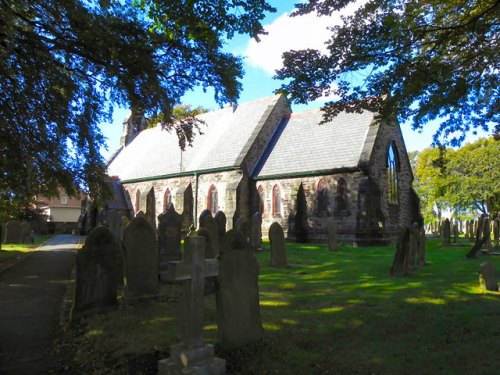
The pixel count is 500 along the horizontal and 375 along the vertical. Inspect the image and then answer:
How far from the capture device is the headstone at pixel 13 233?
2253 centimetres

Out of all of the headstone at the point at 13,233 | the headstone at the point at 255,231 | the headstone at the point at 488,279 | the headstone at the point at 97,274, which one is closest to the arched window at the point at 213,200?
the headstone at the point at 255,231

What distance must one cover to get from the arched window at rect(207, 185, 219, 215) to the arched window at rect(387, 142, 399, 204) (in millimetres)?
10861

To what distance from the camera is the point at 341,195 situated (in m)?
21.9

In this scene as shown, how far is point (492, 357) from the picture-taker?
172 inches

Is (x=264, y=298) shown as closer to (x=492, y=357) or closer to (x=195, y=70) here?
(x=492, y=357)

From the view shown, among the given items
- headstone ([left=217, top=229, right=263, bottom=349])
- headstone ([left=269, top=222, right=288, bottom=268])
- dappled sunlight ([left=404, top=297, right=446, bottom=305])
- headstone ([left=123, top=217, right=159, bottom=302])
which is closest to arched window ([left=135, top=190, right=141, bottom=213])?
headstone ([left=269, top=222, right=288, bottom=268])

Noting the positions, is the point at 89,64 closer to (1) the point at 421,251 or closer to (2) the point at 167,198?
(1) the point at 421,251

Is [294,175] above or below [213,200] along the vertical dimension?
above

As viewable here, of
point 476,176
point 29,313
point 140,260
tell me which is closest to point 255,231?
point 140,260

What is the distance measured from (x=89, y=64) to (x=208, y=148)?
20522mm

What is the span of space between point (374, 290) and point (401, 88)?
A: 3914mm

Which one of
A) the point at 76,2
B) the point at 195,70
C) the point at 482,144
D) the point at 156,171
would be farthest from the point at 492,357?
the point at 482,144

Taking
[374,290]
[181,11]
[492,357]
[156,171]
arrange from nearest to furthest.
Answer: [492,357], [181,11], [374,290], [156,171]

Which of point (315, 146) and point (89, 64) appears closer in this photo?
point (89, 64)
